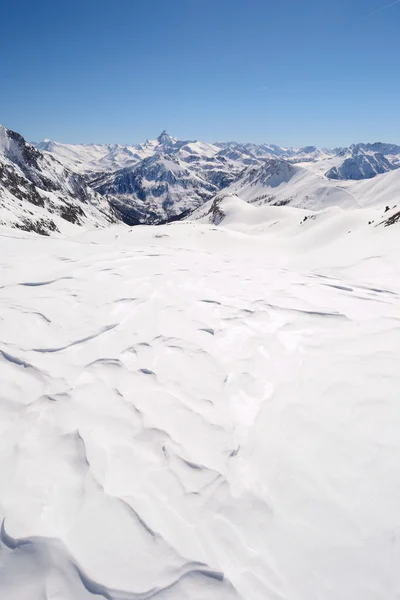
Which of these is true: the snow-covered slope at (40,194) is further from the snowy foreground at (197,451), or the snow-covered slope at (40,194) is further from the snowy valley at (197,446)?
the snowy foreground at (197,451)

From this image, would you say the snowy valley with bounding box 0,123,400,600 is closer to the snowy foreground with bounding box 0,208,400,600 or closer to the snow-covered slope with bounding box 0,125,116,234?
the snowy foreground with bounding box 0,208,400,600

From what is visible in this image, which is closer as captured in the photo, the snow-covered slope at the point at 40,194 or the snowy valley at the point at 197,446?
the snowy valley at the point at 197,446

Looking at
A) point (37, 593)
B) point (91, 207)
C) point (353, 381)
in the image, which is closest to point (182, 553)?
point (37, 593)

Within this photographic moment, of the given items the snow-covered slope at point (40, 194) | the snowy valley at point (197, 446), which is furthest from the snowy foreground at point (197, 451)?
the snow-covered slope at point (40, 194)

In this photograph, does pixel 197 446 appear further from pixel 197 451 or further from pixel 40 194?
pixel 40 194

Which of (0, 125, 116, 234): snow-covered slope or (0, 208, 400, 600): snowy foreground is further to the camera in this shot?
(0, 125, 116, 234): snow-covered slope

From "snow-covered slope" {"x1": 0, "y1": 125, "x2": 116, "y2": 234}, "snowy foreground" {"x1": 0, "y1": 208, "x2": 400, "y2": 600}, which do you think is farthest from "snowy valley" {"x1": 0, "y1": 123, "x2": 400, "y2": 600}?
"snow-covered slope" {"x1": 0, "y1": 125, "x2": 116, "y2": 234}
